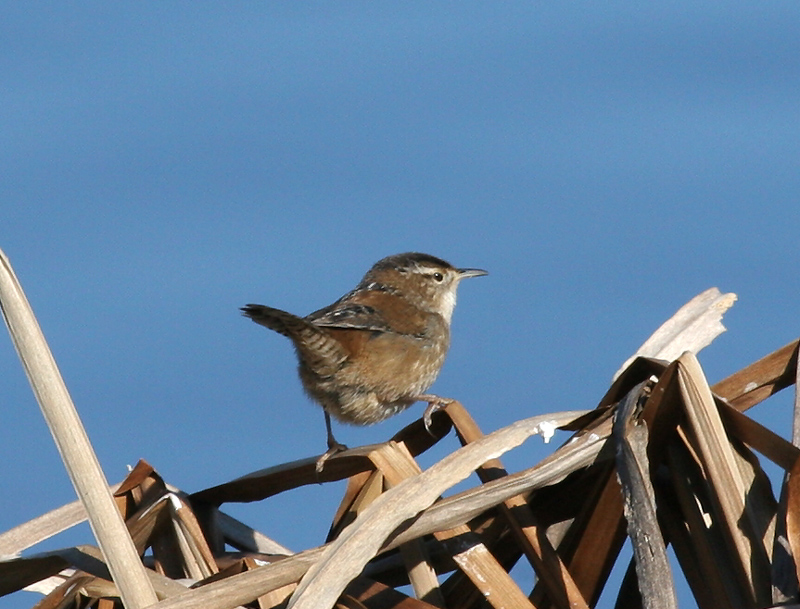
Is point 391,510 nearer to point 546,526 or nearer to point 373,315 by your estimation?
point 546,526

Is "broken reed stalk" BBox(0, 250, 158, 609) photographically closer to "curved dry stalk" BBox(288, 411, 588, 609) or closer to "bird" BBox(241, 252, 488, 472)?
"curved dry stalk" BBox(288, 411, 588, 609)

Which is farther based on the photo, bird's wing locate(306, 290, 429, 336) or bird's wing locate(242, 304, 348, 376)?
bird's wing locate(306, 290, 429, 336)

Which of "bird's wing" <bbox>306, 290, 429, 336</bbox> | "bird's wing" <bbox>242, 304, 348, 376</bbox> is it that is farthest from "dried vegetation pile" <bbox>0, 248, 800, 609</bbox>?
"bird's wing" <bbox>306, 290, 429, 336</bbox>

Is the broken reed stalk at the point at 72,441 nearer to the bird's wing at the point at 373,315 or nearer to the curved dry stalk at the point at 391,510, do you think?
the curved dry stalk at the point at 391,510

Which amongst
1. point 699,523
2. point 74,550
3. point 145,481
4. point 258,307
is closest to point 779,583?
point 699,523

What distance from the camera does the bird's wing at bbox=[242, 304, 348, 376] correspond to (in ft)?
10.4

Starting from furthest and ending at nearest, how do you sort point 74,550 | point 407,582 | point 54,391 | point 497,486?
point 407,582 < point 74,550 < point 497,486 < point 54,391

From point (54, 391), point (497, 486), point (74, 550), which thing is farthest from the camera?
point (74, 550)

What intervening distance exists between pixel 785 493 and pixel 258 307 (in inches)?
67.1

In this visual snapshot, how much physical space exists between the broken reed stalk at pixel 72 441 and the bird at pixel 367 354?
1.64m

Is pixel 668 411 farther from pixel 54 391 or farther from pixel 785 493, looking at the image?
pixel 54 391

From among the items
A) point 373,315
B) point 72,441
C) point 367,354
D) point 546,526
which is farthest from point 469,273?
point 72,441

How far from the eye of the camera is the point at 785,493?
1.72m

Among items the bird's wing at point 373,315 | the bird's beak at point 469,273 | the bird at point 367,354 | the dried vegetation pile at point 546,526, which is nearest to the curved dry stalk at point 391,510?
the dried vegetation pile at point 546,526
